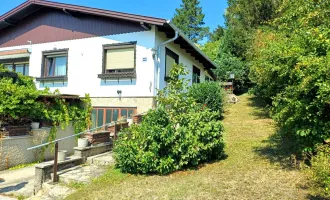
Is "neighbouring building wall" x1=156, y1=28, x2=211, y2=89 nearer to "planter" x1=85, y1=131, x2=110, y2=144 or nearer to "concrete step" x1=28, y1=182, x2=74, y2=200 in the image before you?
"planter" x1=85, y1=131, x2=110, y2=144

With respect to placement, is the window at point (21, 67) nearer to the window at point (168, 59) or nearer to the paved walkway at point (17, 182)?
the paved walkway at point (17, 182)

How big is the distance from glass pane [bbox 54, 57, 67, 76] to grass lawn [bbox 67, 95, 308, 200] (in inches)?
275

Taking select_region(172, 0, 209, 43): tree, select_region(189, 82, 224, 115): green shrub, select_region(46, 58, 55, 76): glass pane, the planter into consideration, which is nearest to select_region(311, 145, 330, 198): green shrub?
the planter

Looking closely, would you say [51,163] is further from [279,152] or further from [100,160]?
[279,152]

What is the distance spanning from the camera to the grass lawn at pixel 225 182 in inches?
189

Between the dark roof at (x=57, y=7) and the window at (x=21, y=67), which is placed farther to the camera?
the window at (x=21, y=67)

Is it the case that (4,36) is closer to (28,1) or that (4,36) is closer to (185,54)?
(28,1)

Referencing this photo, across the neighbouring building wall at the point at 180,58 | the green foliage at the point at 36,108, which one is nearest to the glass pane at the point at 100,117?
the green foliage at the point at 36,108

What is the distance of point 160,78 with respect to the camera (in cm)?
1044

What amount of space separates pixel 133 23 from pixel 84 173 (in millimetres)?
6169

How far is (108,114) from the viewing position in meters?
10.7

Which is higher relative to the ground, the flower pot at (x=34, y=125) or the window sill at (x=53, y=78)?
the window sill at (x=53, y=78)

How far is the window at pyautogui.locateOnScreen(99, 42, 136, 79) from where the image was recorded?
33.8 feet

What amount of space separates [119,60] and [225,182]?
270 inches
